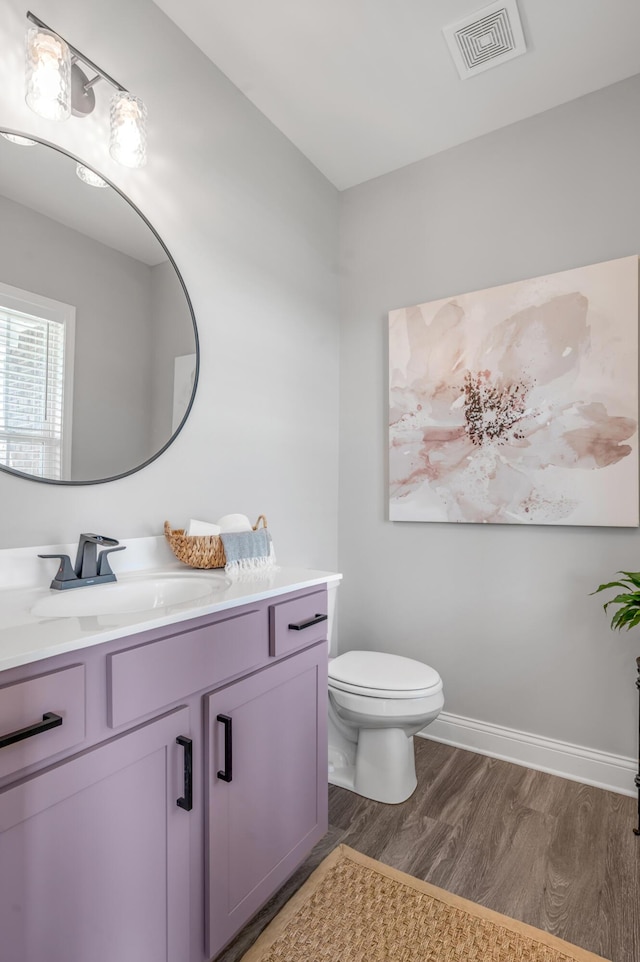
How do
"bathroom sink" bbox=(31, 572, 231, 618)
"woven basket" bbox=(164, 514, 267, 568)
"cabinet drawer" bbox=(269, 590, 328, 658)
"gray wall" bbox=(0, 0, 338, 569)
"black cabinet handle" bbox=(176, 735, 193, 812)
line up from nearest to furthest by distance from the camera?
"black cabinet handle" bbox=(176, 735, 193, 812) < "bathroom sink" bbox=(31, 572, 231, 618) < "cabinet drawer" bbox=(269, 590, 328, 658) < "gray wall" bbox=(0, 0, 338, 569) < "woven basket" bbox=(164, 514, 267, 568)

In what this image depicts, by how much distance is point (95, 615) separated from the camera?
3.30ft

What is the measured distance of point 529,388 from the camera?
212 cm

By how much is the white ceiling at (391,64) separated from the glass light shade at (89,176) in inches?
29.9

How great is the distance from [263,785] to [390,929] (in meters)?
0.50

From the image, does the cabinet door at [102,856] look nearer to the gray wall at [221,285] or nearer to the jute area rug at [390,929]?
the jute area rug at [390,929]

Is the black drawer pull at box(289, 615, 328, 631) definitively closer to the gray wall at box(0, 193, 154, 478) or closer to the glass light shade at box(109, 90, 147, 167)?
the gray wall at box(0, 193, 154, 478)

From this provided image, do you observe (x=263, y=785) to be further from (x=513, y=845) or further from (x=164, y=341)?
(x=164, y=341)

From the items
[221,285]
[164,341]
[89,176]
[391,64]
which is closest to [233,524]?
[164,341]

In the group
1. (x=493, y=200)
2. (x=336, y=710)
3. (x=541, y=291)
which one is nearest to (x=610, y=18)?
(x=493, y=200)

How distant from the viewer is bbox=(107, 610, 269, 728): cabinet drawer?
94cm

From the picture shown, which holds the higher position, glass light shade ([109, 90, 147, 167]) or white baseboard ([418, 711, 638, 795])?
glass light shade ([109, 90, 147, 167])

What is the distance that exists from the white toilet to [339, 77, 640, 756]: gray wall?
465 mm

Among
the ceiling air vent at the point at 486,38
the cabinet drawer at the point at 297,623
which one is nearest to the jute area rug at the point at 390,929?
the cabinet drawer at the point at 297,623

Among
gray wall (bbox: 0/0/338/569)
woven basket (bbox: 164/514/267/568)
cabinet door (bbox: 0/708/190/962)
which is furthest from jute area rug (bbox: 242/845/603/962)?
gray wall (bbox: 0/0/338/569)
